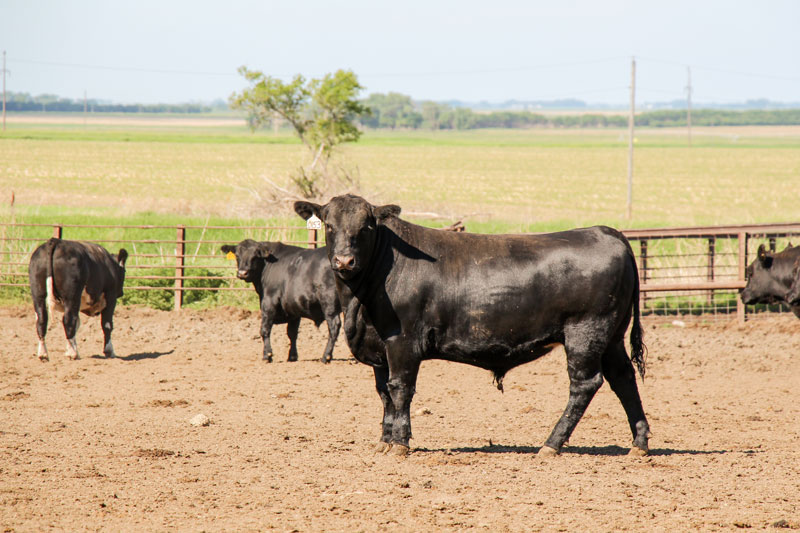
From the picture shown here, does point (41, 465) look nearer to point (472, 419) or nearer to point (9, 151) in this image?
point (472, 419)

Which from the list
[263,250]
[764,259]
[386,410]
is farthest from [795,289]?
[263,250]

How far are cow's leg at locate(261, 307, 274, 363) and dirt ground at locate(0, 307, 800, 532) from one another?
21 cm

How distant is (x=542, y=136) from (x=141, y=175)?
134m

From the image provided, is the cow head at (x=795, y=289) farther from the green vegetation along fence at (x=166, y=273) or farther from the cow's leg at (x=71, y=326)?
the cow's leg at (x=71, y=326)

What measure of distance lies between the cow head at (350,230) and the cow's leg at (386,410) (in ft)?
2.87

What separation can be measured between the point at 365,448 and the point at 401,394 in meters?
0.68

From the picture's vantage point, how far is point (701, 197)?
4816 centimetres

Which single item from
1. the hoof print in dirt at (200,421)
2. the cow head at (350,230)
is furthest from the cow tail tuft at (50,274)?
the cow head at (350,230)

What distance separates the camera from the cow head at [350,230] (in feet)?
20.6

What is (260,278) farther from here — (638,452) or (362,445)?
(638,452)

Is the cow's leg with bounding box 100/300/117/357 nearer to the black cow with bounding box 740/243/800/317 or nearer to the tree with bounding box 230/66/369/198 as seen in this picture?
the black cow with bounding box 740/243/800/317

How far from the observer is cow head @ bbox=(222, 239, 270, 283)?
12391mm

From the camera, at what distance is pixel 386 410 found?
6.84m

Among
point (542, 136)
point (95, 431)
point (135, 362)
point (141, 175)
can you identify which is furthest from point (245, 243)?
point (542, 136)
